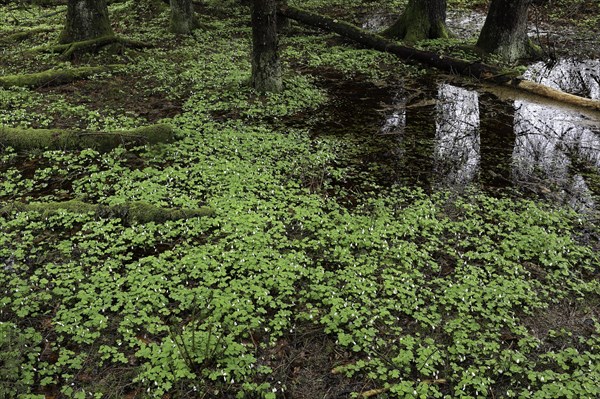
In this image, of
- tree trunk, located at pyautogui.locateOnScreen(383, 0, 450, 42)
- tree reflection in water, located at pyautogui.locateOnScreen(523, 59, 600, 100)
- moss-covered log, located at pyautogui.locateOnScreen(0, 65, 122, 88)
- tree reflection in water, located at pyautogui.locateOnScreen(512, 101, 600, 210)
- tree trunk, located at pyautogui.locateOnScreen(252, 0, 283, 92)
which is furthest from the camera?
tree trunk, located at pyautogui.locateOnScreen(383, 0, 450, 42)

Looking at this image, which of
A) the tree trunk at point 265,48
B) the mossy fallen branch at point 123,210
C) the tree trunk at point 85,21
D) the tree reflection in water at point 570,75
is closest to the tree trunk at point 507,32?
the tree reflection in water at point 570,75

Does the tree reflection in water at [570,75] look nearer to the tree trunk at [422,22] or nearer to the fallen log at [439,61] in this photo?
the fallen log at [439,61]

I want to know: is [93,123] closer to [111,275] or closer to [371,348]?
[111,275]

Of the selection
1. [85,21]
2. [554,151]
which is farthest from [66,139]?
[554,151]

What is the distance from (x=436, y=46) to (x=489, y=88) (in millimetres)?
3573

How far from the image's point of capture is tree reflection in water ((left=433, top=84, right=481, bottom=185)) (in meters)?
8.14

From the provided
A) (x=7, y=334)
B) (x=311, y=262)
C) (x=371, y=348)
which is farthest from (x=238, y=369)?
(x=7, y=334)

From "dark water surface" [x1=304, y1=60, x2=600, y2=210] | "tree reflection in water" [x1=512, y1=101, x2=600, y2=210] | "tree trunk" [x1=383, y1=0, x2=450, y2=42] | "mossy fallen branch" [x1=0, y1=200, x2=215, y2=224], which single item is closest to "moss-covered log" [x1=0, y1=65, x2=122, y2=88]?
"mossy fallen branch" [x1=0, y1=200, x2=215, y2=224]

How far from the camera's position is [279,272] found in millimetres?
5523

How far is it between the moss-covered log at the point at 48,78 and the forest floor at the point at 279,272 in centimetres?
139

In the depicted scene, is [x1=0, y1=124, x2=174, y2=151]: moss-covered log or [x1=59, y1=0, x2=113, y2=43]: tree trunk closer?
[x1=0, y1=124, x2=174, y2=151]: moss-covered log

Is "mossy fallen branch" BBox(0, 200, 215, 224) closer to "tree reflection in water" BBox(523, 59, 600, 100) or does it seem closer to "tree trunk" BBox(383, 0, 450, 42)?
"tree reflection in water" BBox(523, 59, 600, 100)

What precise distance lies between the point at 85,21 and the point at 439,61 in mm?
10245

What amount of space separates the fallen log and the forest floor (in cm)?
383
